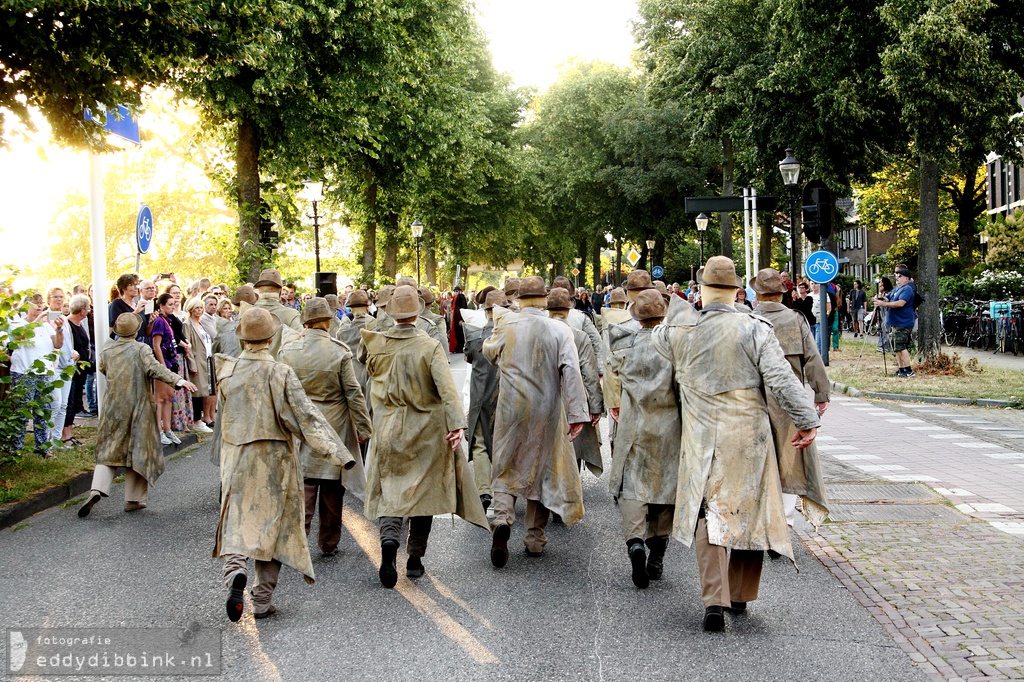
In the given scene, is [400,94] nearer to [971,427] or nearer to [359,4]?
[359,4]

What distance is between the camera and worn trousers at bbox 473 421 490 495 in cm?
830

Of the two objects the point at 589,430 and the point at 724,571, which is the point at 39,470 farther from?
the point at 724,571

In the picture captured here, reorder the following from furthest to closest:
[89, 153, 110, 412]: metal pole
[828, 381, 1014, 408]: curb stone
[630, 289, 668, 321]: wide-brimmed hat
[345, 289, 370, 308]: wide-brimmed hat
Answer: [828, 381, 1014, 408]: curb stone → [89, 153, 110, 412]: metal pole → [345, 289, 370, 308]: wide-brimmed hat → [630, 289, 668, 321]: wide-brimmed hat

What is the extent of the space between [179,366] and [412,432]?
22.4 feet

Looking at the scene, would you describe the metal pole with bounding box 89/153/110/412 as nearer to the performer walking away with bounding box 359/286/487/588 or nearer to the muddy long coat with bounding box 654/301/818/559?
the performer walking away with bounding box 359/286/487/588

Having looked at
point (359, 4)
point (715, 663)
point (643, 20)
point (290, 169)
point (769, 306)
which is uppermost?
point (643, 20)

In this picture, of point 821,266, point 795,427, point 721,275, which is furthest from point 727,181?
point 721,275

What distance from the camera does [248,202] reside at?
20.9 m

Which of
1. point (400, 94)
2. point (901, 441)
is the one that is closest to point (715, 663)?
point (901, 441)

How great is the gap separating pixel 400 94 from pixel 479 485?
1558 cm

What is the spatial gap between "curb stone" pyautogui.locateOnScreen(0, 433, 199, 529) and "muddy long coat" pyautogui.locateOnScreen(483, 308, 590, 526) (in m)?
4.14

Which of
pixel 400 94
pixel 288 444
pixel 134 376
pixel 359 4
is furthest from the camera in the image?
pixel 400 94

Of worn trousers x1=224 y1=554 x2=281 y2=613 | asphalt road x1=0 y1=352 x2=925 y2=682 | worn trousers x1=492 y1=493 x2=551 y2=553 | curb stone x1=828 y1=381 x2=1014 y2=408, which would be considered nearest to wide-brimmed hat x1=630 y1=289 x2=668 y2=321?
worn trousers x1=492 y1=493 x2=551 y2=553

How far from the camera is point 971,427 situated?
1322 cm
